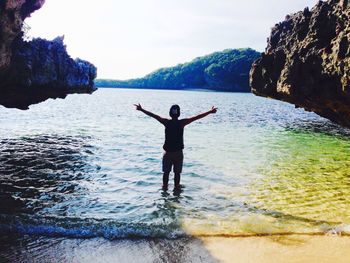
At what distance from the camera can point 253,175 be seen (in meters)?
14.8

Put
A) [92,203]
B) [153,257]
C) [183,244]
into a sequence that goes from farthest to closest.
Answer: [92,203], [183,244], [153,257]

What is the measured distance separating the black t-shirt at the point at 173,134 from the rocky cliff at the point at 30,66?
28.0ft

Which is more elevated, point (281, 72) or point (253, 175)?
point (281, 72)

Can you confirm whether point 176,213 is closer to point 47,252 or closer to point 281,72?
point 47,252

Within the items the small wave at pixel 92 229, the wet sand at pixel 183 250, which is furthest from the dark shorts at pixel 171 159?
the wet sand at pixel 183 250

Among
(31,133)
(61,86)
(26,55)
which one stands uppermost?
(26,55)

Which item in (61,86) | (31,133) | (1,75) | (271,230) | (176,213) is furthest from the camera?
(31,133)

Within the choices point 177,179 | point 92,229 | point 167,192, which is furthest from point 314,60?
point 92,229

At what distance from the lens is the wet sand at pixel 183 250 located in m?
6.80

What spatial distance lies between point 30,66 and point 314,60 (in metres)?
15.5

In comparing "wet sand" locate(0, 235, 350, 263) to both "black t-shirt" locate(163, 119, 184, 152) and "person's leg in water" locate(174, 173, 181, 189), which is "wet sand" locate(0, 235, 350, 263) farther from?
"person's leg in water" locate(174, 173, 181, 189)

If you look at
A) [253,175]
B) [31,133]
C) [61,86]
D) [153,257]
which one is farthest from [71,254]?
[31,133]

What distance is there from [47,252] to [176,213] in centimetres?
366

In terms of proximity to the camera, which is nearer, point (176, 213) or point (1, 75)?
point (176, 213)
